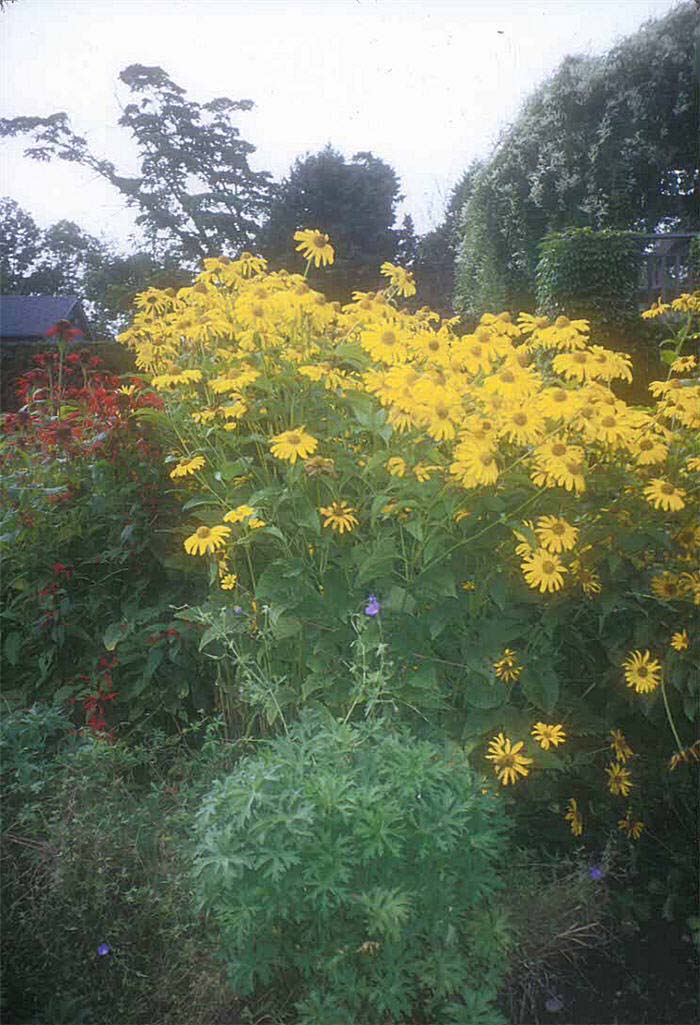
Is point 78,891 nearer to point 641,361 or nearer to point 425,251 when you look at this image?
point 641,361

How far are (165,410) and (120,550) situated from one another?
481 mm

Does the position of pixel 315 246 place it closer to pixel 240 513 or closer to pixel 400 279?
pixel 400 279

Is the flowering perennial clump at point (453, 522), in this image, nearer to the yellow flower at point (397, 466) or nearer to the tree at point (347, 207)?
the yellow flower at point (397, 466)

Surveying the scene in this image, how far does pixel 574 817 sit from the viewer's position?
2555 millimetres

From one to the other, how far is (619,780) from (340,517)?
1091 millimetres

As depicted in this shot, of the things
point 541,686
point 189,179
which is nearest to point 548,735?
point 541,686

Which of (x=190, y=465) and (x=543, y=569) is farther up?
(x=190, y=465)

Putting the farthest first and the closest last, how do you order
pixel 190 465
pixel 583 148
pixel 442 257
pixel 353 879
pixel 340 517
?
pixel 442 257 < pixel 583 148 < pixel 190 465 < pixel 340 517 < pixel 353 879

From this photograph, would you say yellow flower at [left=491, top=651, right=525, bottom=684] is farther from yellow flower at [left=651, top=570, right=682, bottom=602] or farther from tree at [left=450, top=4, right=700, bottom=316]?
tree at [left=450, top=4, right=700, bottom=316]

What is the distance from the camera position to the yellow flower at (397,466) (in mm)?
2240

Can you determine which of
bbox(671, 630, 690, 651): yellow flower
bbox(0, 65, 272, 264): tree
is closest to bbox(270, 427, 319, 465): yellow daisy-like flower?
bbox(671, 630, 690, 651): yellow flower

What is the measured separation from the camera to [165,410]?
9.50ft

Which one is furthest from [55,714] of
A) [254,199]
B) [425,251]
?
[425,251]

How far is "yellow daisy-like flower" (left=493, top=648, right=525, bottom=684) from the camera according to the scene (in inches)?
94.7
